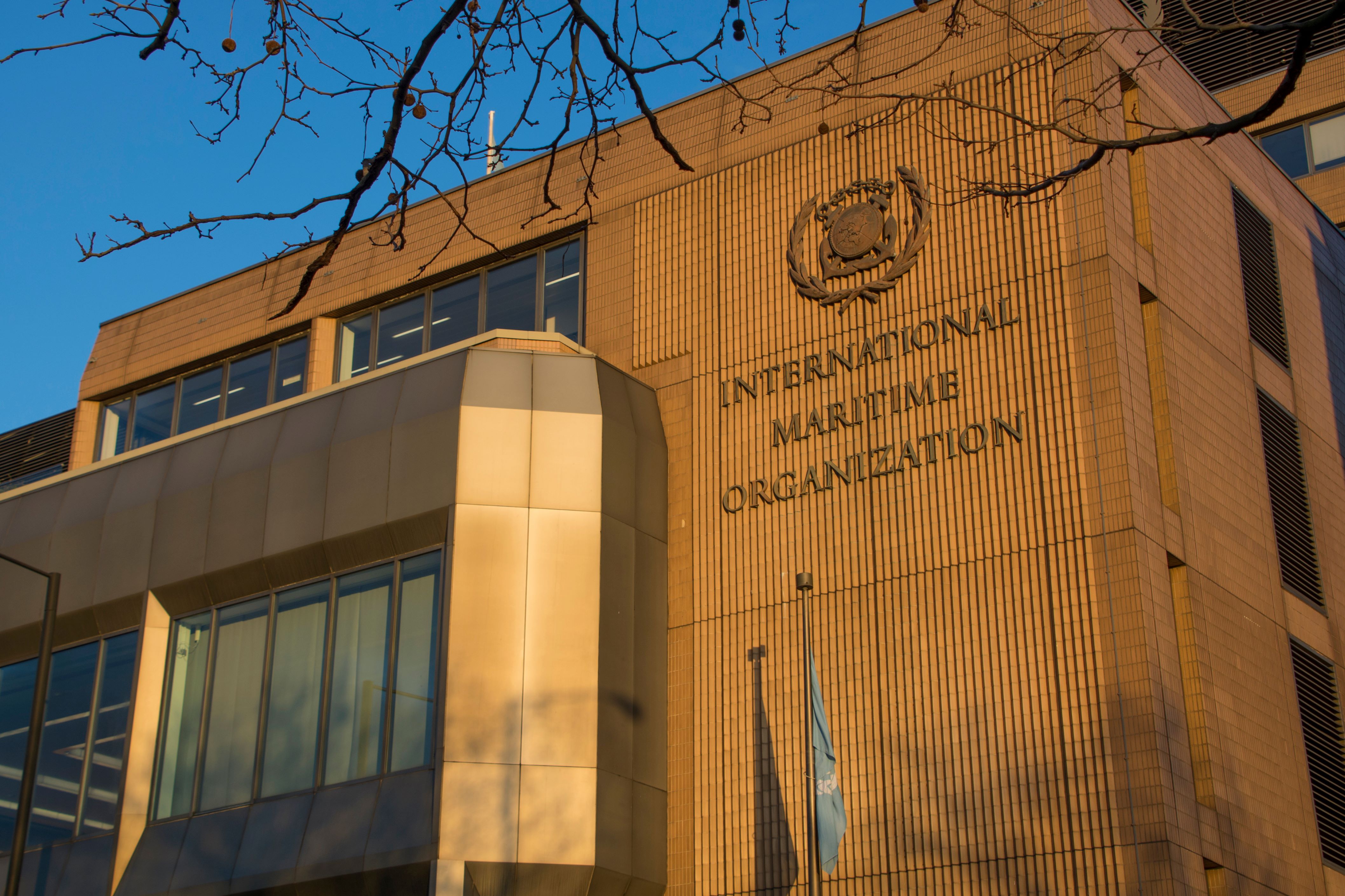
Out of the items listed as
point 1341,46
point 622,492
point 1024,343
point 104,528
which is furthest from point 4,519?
point 1341,46

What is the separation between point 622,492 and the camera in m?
20.4

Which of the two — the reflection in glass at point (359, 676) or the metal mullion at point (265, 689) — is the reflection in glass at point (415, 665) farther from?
the metal mullion at point (265, 689)

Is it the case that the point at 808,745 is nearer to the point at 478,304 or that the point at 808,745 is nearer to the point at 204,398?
the point at 478,304

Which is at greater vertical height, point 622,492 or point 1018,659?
point 622,492

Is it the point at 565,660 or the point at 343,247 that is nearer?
the point at 565,660

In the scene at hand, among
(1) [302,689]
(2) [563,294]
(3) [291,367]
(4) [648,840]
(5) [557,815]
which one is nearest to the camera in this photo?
(5) [557,815]

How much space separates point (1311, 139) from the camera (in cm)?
3416

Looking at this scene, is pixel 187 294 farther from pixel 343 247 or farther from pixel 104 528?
pixel 104 528

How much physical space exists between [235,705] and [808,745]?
9.01 m

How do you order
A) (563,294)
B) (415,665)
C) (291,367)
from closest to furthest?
(415,665) < (563,294) < (291,367)

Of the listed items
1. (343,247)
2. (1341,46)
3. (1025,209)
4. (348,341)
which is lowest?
(1025,209)

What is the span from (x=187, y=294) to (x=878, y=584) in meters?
17.3

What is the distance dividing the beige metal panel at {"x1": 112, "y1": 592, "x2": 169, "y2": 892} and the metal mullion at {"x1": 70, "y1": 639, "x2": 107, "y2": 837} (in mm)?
Answer: 1117

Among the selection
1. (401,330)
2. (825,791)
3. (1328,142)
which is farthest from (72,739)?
(1328,142)
